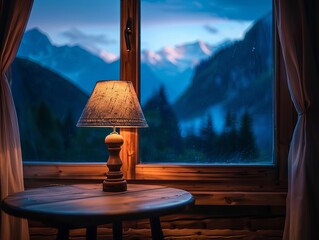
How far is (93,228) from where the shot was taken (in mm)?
1757

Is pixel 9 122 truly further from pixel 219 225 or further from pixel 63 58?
pixel 219 225

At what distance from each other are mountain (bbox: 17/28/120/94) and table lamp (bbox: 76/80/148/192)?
669 millimetres

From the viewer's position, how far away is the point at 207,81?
8.15 feet

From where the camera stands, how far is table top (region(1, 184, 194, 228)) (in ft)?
4.81

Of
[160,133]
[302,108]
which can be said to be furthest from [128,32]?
[302,108]

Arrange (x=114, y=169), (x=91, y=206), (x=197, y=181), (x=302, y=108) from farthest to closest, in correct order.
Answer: (x=197, y=181), (x=302, y=108), (x=114, y=169), (x=91, y=206)

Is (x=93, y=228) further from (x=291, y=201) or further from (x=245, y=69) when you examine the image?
(x=245, y=69)

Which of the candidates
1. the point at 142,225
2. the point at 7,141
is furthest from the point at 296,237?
the point at 7,141

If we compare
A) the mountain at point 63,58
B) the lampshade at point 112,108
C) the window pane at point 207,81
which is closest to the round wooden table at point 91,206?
the lampshade at point 112,108

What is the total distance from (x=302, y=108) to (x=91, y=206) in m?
1.21

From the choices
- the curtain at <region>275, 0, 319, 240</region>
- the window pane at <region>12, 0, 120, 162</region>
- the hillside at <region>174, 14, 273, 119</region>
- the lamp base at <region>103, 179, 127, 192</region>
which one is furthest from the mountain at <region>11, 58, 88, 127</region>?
the curtain at <region>275, 0, 319, 240</region>

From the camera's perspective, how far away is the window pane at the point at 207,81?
7.95ft

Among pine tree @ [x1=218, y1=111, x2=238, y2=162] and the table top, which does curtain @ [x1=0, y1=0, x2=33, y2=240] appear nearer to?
the table top

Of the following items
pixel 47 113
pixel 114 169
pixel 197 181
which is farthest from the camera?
pixel 47 113
